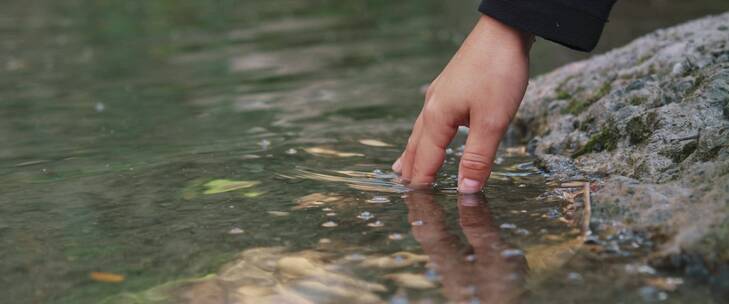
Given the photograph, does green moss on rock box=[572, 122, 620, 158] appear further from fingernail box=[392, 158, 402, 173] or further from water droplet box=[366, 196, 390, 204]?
water droplet box=[366, 196, 390, 204]

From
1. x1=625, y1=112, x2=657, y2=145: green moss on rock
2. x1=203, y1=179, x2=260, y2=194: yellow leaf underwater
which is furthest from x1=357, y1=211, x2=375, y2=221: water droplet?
x1=625, y1=112, x2=657, y2=145: green moss on rock

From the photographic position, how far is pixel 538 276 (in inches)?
79.0

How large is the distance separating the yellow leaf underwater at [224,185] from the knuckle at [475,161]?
0.95 meters

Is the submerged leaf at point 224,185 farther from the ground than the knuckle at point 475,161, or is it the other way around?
the knuckle at point 475,161

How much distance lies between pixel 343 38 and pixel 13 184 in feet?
17.8

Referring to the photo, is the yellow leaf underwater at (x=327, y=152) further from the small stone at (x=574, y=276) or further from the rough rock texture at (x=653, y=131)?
the small stone at (x=574, y=276)

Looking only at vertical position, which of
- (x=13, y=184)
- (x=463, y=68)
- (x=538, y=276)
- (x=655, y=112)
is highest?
(x=463, y=68)

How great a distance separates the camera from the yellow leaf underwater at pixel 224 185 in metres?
3.03

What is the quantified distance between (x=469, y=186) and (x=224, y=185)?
1.00 m

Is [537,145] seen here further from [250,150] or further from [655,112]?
[250,150]

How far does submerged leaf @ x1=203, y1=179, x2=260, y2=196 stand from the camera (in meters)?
3.03

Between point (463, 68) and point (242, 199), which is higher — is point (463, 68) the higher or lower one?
the higher one

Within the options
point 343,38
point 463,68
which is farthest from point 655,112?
point 343,38

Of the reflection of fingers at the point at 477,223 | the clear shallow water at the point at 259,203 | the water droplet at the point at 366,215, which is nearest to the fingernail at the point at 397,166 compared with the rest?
the clear shallow water at the point at 259,203
